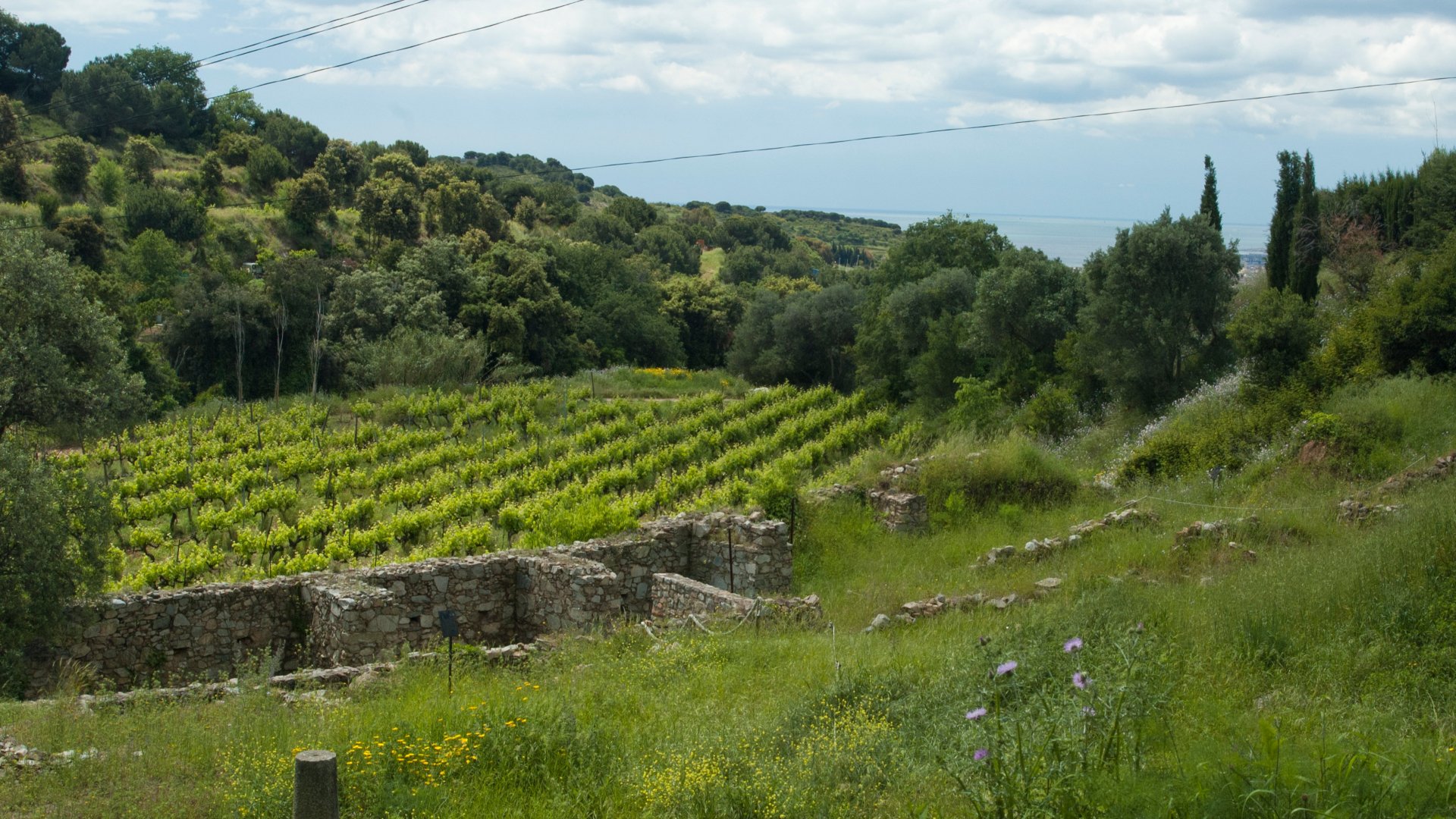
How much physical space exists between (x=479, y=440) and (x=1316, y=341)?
2118 cm

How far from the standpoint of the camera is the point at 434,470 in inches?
1061

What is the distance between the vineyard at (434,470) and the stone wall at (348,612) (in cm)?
229

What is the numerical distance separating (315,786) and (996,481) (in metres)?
14.5

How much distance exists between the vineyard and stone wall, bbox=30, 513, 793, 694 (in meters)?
2.29

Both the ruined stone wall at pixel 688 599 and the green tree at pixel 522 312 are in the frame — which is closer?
the ruined stone wall at pixel 688 599

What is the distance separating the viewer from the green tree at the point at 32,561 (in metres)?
10.7

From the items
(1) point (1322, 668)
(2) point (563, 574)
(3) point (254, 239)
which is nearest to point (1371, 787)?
(1) point (1322, 668)

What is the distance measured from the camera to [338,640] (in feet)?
39.1

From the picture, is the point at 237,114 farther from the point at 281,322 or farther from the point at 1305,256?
the point at 1305,256

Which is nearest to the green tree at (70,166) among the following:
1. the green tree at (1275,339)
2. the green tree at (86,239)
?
the green tree at (86,239)

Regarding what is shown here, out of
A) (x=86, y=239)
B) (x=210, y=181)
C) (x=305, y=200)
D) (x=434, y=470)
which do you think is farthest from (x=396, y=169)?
(x=434, y=470)

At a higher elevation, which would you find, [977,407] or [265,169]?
[265,169]

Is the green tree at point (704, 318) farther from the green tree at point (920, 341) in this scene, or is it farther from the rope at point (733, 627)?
the rope at point (733, 627)

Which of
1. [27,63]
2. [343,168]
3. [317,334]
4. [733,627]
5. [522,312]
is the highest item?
[27,63]
